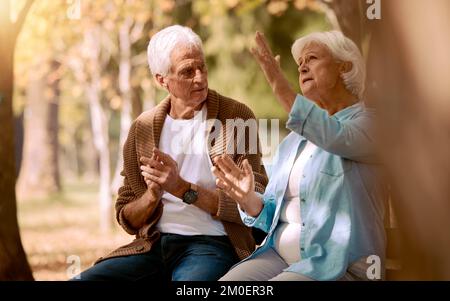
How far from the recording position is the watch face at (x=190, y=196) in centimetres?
387

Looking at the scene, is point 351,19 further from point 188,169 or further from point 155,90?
point 155,90

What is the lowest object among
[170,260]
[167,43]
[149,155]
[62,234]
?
[62,234]

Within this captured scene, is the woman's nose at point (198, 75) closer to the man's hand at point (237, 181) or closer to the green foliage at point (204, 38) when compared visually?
the man's hand at point (237, 181)

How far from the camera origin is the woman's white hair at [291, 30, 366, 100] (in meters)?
3.73

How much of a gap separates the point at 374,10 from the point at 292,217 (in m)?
0.95

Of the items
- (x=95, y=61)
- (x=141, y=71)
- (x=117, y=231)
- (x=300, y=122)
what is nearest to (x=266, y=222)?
(x=300, y=122)

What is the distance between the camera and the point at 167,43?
13.1ft

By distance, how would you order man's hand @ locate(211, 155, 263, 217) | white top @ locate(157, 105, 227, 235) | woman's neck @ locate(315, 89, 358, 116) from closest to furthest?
man's hand @ locate(211, 155, 263, 217), woman's neck @ locate(315, 89, 358, 116), white top @ locate(157, 105, 227, 235)

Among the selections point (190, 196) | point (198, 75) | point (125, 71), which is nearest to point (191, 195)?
point (190, 196)

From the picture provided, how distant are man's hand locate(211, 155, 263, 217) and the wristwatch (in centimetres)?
22

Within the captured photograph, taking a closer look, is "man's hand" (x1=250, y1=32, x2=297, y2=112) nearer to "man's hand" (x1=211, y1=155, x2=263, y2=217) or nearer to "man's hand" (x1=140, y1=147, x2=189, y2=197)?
"man's hand" (x1=211, y1=155, x2=263, y2=217)

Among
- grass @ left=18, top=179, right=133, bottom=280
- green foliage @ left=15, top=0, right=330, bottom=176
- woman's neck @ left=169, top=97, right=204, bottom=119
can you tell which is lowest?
grass @ left=18, top=179, right=133, bottom=280

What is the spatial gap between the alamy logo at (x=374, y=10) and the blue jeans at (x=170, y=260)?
117 centimetres

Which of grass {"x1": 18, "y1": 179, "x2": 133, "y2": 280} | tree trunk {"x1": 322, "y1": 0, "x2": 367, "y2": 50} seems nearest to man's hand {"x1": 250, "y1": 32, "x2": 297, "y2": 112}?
tree trunk {"x1": 322, "y1": 0, "x2": 367, "y2": 50}
